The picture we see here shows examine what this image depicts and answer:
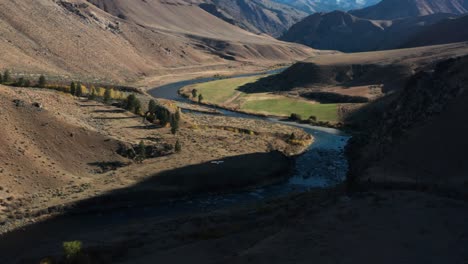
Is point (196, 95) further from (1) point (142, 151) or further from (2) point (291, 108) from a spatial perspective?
(1) point (142, 151)

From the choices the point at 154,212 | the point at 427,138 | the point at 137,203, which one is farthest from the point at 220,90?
the point at 427,138

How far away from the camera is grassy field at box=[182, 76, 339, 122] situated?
99.8m

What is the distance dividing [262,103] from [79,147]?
65160mm

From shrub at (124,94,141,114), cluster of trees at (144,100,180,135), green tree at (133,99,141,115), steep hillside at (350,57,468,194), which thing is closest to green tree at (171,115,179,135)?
cluster of trees at (144,100,180,135)

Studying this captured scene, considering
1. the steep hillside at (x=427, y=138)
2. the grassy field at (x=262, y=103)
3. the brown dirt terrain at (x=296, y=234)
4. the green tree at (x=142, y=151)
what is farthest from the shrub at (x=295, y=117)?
the brown dirt terrain at (x=296, y=234)

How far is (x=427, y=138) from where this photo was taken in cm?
4306

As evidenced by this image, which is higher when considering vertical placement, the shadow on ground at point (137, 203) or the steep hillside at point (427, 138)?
the steep hillside at point (427, 138)

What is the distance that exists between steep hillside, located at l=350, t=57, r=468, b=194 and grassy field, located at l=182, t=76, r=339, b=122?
35.9 meters

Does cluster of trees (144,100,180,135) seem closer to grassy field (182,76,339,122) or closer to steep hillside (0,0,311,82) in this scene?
grassy field (182,76,339,122)

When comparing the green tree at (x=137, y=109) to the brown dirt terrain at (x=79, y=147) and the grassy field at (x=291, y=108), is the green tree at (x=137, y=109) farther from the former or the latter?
the grassy field at (x=291, y=108)

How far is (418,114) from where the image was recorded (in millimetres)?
50312

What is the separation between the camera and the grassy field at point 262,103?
99844 mm

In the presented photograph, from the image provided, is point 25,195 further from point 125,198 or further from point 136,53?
point 136,53

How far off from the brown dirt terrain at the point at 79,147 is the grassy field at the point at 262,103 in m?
23.4
